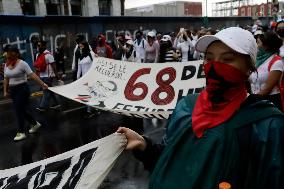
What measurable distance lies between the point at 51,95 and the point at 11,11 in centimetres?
1989

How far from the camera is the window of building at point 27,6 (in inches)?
1164

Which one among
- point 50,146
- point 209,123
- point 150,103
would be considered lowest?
point 50,146

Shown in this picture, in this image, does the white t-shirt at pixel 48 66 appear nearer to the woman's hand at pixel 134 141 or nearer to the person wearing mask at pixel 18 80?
the person wearing mask at pixel 18 80

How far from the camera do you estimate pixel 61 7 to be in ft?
109

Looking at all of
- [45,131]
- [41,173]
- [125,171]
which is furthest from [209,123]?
[45,131]

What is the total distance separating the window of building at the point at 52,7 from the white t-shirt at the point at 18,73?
86.1ft

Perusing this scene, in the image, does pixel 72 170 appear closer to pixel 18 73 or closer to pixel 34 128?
pixel 18 73

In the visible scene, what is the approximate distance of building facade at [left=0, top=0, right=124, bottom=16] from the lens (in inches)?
1096

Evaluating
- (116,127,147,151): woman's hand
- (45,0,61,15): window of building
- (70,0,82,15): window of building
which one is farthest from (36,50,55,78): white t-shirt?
(70,0,82,15): window of building

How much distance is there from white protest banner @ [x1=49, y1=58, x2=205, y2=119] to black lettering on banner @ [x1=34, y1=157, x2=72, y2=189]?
3.55 meters

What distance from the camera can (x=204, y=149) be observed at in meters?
1.60

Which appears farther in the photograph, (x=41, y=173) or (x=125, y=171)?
(x=125, y=171)

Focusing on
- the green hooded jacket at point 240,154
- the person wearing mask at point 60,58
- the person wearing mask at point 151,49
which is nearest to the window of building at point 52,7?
the person wearing mask at point 60,58

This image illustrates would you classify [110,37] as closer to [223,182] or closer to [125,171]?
[125,171]
